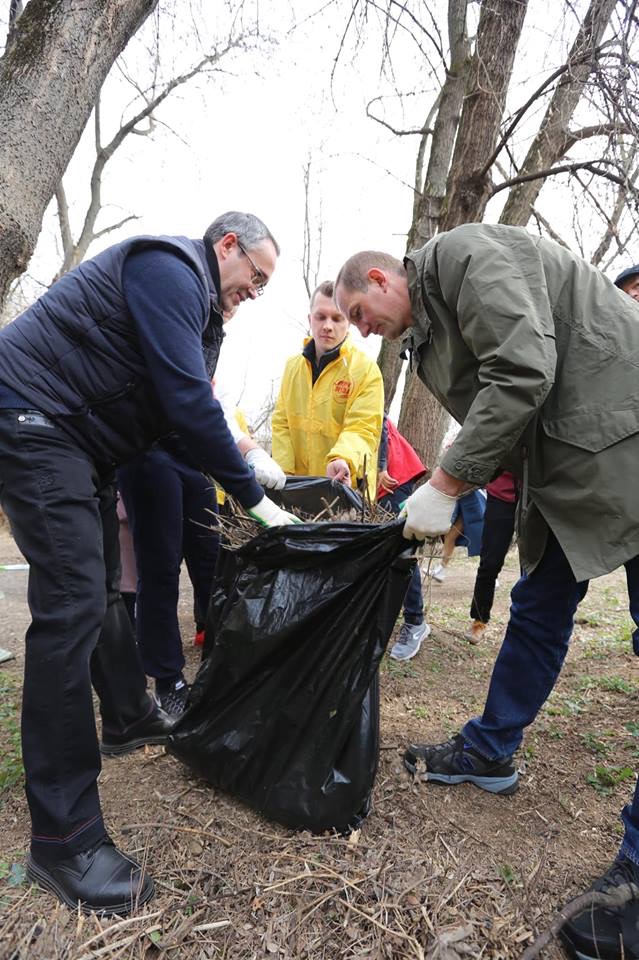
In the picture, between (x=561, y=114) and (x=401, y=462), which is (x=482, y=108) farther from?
(x=401, y=462)

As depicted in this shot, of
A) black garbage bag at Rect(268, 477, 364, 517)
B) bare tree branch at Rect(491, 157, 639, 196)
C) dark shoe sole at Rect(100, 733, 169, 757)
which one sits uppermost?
bare tree branch at Rect(491, 157, 639, 196)

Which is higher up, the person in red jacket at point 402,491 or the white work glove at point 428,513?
the white work glove at point 428,513

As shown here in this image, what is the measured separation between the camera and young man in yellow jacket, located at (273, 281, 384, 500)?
2680 millimetres

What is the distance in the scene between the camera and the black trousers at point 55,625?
135 centimetres

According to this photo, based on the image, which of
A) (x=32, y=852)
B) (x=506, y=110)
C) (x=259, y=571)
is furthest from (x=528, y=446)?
(x=506, y=110)

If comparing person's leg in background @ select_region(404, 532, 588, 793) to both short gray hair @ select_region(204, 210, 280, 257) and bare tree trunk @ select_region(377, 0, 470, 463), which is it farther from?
bare tree trunk @ select_region(377, 0, 470, 463)

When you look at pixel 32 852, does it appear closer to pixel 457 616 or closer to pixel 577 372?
pixel 577 372

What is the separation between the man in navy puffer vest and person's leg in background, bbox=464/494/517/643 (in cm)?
200

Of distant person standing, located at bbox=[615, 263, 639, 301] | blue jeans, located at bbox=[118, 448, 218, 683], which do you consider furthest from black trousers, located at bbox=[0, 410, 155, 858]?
distant person standing, located at bbox=[615, 263, 639, 301]

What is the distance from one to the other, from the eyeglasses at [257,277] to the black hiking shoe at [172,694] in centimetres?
147

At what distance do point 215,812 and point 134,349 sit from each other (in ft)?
4.20

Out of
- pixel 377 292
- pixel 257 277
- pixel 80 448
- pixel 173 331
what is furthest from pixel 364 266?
pixel 80 448

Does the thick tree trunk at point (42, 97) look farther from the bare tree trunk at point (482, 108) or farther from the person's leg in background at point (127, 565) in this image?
the bare tree trunk at point (482, 108)

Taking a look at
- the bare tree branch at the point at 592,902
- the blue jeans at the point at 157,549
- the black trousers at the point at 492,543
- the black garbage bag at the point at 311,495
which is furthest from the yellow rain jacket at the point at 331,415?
the bare tree branch at the point at 592,902
